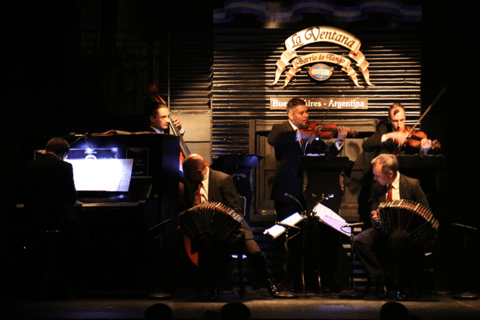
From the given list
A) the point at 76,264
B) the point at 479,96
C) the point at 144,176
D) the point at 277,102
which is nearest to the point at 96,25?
the point at 277,102

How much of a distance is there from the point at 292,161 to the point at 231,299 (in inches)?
77.8

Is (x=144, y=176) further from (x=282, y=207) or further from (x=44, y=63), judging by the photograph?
(x=44, y=63)

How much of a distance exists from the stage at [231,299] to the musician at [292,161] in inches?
34.6

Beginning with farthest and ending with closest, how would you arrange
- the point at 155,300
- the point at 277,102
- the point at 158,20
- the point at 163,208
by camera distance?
the point at 158,20
the point at 277,102
the point at 163,208
the point at 155,300

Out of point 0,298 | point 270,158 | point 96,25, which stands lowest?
point 0,298

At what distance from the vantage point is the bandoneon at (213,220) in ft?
20.7

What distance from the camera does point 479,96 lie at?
372 inches

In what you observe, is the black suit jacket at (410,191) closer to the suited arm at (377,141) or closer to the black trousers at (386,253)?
the black trousers at (386,253)

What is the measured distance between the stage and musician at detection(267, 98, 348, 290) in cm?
88

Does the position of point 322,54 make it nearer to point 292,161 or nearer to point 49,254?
point 292,161

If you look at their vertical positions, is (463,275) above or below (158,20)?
below

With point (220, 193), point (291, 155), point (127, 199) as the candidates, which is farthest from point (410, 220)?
point (127, 199)

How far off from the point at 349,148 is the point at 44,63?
5602mm

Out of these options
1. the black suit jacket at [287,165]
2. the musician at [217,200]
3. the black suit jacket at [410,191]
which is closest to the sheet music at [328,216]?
the black suit jacket at [410,191]
